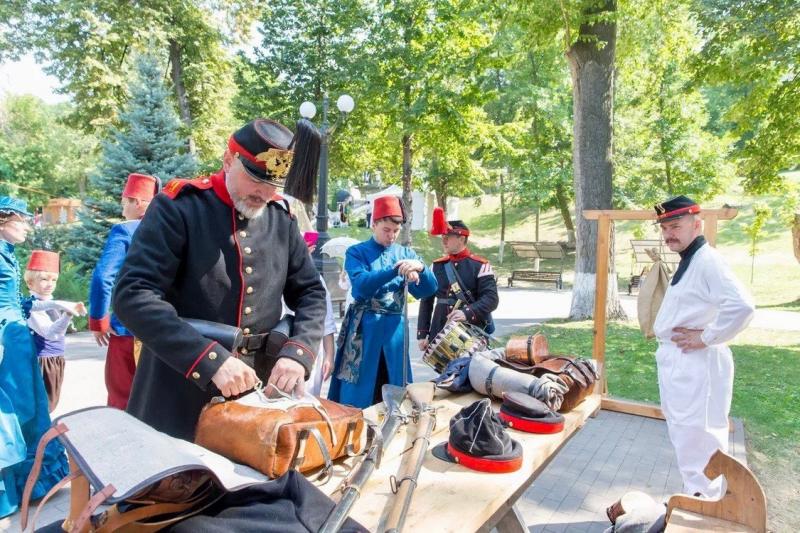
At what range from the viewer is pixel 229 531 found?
127cm

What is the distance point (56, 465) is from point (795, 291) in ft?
68.7

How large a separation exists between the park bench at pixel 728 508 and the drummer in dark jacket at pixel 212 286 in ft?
4.72

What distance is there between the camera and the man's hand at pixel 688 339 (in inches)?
144

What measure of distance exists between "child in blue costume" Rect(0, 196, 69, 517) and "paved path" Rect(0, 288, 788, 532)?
0.21 m

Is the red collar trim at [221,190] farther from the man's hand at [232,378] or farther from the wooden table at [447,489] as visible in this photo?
the wooden table at [447,489]

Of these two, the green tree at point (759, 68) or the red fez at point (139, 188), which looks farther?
the green tree at point (759, 68)

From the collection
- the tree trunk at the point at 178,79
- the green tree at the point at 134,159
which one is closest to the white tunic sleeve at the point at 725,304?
the green tree at the point at 134,159

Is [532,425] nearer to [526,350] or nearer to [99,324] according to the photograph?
[526,350]

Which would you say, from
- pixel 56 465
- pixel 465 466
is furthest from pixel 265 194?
pixel 56 465

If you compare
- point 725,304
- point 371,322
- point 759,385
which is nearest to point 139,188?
point 371,322

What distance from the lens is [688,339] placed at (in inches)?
146

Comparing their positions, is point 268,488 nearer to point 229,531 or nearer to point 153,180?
point 229,531

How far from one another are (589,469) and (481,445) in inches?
Answer: 124

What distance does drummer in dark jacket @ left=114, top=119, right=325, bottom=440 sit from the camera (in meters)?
1.82
